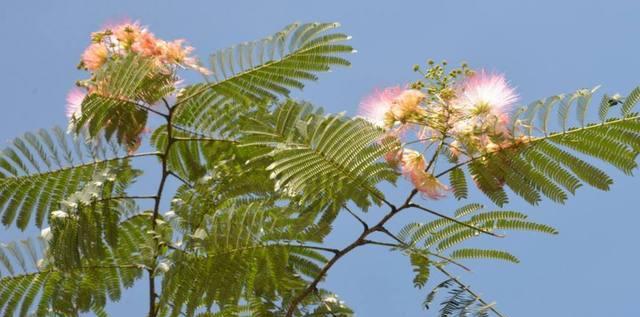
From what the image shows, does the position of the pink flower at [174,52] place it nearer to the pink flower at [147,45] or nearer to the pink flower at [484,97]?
the pink flower at [147,45]

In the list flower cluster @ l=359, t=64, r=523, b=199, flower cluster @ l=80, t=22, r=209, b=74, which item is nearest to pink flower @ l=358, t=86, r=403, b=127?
flower cluster @ l=359, t=64, r=523, b=199

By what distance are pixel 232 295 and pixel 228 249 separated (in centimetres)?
19

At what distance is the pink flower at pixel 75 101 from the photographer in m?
4.33

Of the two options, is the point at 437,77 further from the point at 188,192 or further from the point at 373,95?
the point at 188,192

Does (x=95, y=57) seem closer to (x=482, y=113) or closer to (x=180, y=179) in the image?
(x=180, y=179)

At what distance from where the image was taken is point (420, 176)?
3.68 meters

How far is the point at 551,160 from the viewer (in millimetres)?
3613

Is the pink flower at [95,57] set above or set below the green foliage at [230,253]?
above

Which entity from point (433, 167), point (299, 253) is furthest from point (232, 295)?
point (433, 167)

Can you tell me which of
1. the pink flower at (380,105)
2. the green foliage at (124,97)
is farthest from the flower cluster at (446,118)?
the green foliage at (124,97)

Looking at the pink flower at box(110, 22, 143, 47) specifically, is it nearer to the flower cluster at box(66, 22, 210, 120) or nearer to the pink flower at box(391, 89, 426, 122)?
the flower cluster at box(66, 22, 210, 120)

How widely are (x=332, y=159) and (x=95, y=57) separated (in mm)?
1361

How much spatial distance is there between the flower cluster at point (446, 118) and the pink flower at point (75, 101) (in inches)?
53.1

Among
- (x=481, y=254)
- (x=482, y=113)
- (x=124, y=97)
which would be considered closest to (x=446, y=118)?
(x=482, y=113)
